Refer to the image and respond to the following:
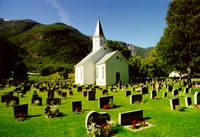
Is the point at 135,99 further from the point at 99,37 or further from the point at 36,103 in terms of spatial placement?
the point at 99,37

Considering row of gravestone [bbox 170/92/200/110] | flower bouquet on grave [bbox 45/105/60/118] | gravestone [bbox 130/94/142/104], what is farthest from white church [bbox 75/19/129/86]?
flower bouquet on grave [bbox 45/105/60/118]

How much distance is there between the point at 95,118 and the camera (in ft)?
18.2

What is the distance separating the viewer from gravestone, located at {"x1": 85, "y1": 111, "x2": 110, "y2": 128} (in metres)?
5.42

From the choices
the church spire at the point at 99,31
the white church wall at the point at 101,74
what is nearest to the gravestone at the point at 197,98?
the white church wall at the point at 101,74

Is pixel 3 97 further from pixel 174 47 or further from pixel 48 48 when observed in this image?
pixel 48 48

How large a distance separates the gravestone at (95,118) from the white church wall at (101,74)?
21964 millimetres

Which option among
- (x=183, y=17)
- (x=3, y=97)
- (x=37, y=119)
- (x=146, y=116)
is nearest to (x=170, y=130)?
(x=146, y=116)

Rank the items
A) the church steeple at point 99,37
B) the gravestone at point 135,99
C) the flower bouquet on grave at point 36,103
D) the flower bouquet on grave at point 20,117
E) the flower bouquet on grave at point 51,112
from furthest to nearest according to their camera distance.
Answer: the church steeple at point 99,37 → the gravestone at point 135,99 → the flower bouquet on grave at point 36,103 → the flower bouquet on grave at point 51,112 → the flower bouquet on grave at point 20,117

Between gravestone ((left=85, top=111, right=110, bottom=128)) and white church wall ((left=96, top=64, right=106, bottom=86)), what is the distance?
2196 centimetres

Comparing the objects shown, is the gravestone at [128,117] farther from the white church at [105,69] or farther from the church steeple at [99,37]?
the church steeple at [99,37]

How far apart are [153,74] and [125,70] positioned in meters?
8.69

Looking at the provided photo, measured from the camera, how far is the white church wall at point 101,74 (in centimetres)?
2780

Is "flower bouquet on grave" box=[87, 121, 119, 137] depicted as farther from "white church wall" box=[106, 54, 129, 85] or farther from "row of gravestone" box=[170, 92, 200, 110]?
"white church wall" box=[106, 54, 129, 85]

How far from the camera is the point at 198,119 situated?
6828mm
